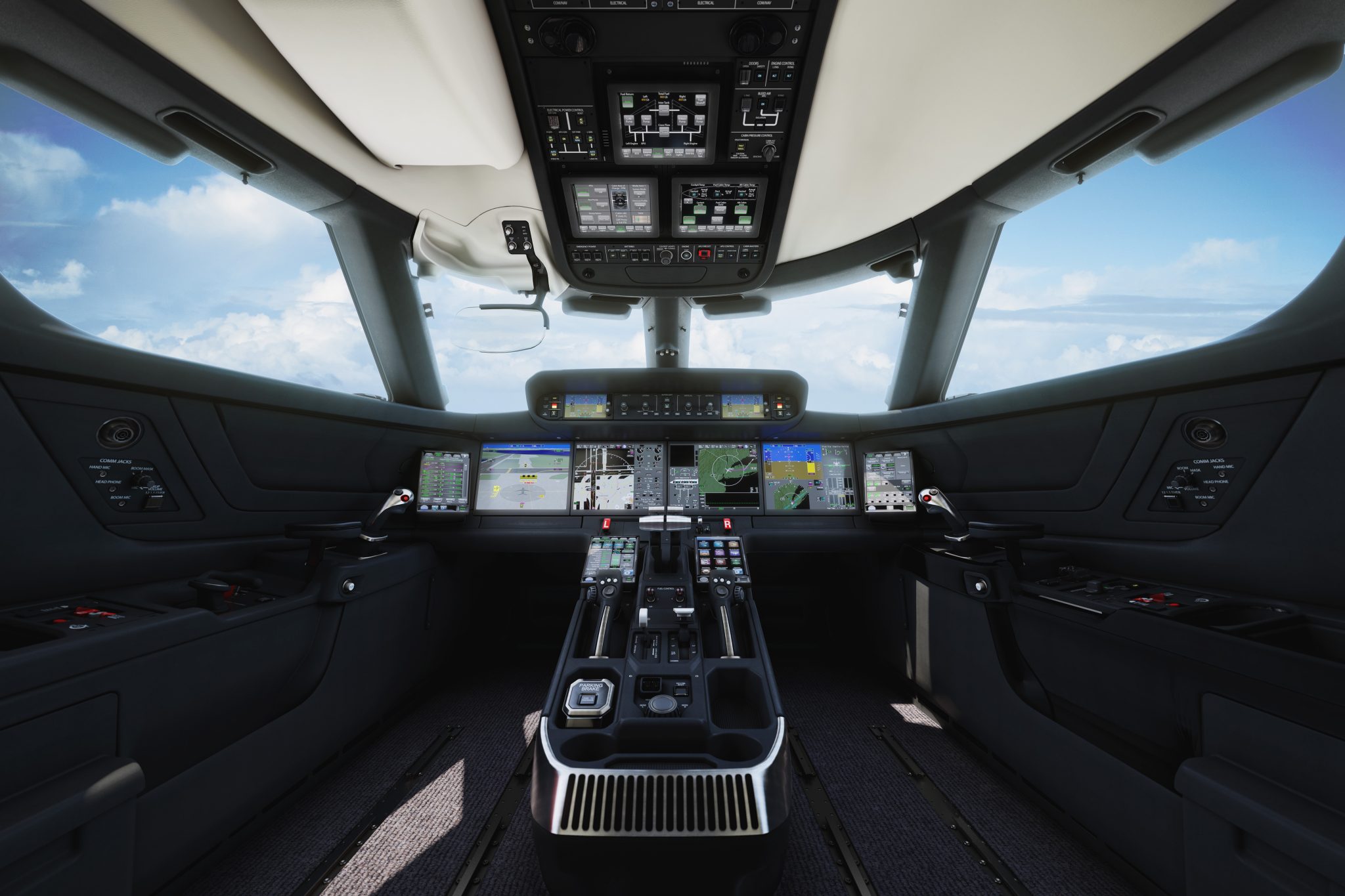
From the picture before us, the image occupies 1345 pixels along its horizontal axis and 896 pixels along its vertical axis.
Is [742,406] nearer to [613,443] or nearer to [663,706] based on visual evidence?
[613,443]

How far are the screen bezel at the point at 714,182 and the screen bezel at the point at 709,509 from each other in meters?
1.19

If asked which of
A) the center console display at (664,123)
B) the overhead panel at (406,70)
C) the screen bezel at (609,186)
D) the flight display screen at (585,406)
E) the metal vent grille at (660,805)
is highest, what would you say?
the overhead panel at (406,70)

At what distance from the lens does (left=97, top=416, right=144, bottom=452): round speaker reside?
133 centimetres

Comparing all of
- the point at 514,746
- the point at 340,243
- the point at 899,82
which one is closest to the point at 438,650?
the point at 514,746

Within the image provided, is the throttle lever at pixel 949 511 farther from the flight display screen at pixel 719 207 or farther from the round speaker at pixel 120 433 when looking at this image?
the round speaker at pixel 120 433

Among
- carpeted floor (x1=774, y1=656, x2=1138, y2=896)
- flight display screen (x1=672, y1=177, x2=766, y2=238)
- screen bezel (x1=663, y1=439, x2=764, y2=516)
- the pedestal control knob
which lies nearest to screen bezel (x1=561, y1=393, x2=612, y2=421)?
screen bezel (x1=663, y1=439, x2=764, y2=516)

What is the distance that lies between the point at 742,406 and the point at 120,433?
7.79ft

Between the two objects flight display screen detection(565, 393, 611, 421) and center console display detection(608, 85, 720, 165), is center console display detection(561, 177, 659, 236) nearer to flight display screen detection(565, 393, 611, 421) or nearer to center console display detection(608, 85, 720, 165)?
center console display detection(608, 85, 720, 165)

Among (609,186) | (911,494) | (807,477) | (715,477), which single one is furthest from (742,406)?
(609,186)

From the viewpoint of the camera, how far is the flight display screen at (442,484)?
2.44 m

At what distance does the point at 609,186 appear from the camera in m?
1.59

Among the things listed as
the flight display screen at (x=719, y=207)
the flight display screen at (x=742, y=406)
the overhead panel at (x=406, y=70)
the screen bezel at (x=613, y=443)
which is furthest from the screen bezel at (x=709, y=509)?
the overhead panel at (x=406, y=70)

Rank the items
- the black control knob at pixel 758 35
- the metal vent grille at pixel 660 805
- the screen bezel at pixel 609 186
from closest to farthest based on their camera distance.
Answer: the metal vent grille at pixel 660 805 → the black control knob at pixel 758 35 → the screen bezel at pixel 609 186

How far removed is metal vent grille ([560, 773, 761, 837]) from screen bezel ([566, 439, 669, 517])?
1.51 meters
